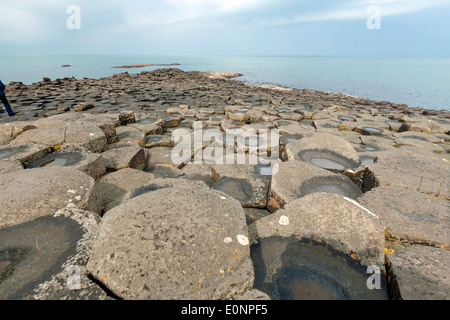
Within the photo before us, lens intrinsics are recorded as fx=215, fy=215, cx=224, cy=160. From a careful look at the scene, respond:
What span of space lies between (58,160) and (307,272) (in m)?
3.51

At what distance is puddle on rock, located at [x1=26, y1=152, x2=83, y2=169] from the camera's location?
3.03m

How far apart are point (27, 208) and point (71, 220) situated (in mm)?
402

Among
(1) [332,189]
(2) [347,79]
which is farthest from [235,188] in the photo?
(2) [347,79]

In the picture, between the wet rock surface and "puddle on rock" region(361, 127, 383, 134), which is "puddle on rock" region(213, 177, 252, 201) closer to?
the wet rock surface

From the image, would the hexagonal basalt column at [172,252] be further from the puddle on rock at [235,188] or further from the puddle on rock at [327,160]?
the puddle on rock at [327,160]

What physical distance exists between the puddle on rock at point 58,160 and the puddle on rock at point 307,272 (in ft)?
9.32

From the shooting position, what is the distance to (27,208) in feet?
5.79

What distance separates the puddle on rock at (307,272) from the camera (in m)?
1.46

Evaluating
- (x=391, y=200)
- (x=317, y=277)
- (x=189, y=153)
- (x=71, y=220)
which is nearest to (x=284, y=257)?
(x=317, y=277)

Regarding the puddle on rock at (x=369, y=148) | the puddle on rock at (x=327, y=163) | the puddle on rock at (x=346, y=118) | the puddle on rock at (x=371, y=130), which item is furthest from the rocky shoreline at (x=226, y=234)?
the puddle on rock at (x=346, y=118)

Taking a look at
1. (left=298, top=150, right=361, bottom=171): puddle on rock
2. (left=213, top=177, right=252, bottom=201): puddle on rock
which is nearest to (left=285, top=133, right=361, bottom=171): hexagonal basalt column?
(left=298, top=150, right=361, bottom=171): puddle on rock

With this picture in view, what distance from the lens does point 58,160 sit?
3.14 metres

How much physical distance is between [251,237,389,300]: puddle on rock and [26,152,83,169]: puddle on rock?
284 centimetres
